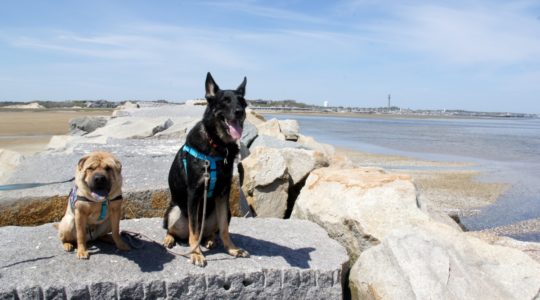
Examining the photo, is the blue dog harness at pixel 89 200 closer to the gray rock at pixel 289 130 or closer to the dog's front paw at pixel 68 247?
the dog's front paw at pixel 68 247

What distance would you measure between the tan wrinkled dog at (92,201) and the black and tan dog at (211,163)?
614 mm

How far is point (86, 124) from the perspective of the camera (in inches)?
718

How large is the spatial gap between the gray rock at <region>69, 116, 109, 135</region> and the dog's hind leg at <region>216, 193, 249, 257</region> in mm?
14812

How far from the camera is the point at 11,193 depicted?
5.49 m

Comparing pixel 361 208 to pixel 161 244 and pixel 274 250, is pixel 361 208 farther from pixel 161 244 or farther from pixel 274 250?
pixel 161 244

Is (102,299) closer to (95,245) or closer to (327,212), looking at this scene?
(95,245)

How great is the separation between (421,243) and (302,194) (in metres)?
2.32

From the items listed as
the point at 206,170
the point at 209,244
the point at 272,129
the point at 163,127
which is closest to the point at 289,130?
the point at 272,129

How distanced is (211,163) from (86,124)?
15541 millimetres

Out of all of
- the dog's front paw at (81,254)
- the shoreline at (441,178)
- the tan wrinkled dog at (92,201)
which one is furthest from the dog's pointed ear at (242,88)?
the shoreline at (441,178)

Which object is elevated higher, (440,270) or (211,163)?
(211,163)

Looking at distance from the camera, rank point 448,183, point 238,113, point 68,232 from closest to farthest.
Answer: point 238,113, point 68,232, point 448,183

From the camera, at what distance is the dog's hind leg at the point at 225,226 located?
4.35 meters

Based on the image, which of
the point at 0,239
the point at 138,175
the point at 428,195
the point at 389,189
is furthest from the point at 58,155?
the point at 428,195
